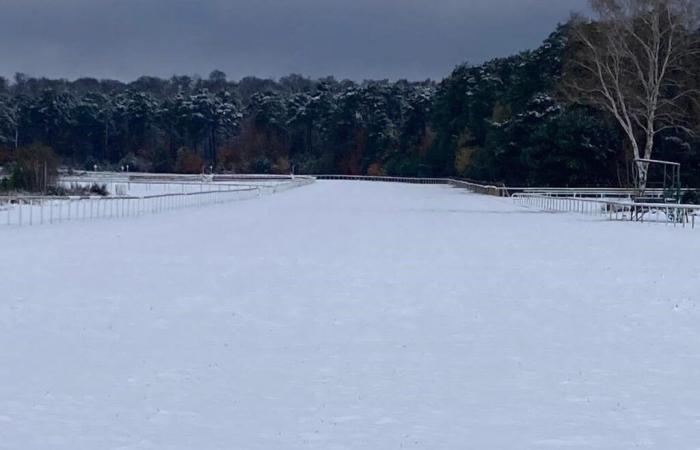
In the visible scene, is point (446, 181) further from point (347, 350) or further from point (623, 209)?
point (347, 350)

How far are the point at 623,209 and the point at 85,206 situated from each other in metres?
21.3

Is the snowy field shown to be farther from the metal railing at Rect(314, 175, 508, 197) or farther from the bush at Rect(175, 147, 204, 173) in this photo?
the bush at Rect(175, 147, 204, 173)

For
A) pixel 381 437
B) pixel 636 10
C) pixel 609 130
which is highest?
pixel 636 10

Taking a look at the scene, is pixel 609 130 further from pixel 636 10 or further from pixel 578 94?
pixel 636 10

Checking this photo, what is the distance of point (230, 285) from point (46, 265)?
4.53 m

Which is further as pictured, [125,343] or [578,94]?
[578,94]

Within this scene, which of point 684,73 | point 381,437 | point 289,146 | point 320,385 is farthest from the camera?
point 289,146

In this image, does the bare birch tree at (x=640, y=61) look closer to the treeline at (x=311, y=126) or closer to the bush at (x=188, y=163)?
the treeline at (x=311, y=126)

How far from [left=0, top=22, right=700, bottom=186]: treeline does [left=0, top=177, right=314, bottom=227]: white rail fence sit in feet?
97.6

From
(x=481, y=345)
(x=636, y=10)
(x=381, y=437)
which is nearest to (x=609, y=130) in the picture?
(x=636, y=10)

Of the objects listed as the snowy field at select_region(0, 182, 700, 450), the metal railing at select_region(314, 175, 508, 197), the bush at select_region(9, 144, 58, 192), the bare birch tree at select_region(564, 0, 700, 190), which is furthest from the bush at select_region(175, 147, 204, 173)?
the snowy field at select_region(0, 182, 700, 450)

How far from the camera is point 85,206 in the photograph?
41500 millimetres

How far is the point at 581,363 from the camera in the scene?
10.2 m

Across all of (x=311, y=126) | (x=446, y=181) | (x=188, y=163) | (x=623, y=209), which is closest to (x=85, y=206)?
(x=623, y=209)
